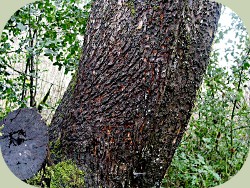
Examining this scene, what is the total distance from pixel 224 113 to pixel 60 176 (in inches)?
52.8

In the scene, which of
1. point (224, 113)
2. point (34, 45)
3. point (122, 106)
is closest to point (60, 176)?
point (122, 106)

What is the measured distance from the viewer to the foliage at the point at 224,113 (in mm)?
2740

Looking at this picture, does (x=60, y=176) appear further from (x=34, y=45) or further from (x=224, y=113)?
(x=224, y=113)

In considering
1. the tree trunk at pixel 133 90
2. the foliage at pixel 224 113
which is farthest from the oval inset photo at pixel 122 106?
the foliage at pixel 224 113

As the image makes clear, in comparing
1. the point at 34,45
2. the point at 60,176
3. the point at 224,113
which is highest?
the point at 34,45

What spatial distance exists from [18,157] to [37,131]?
0.55 ft

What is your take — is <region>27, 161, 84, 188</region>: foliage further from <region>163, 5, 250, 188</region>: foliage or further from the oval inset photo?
<region>163, 5, 250, 188</region>: foliage

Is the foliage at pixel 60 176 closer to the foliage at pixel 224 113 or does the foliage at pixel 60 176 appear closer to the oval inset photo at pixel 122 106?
the oval inset photo at pixel 122 106

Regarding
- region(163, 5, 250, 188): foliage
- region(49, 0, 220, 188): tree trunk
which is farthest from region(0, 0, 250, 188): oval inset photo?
region(163, 5, 250, 188): foliage

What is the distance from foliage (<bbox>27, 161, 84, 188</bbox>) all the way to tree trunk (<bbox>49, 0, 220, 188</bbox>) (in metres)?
0.04

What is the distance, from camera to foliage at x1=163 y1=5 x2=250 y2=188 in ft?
8.99

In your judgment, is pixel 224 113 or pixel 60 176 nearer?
pixel 60 176

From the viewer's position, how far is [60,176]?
6.77ft

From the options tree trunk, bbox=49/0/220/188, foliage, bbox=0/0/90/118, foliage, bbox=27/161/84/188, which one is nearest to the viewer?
tree trunk, bbox=49/0/220/188
